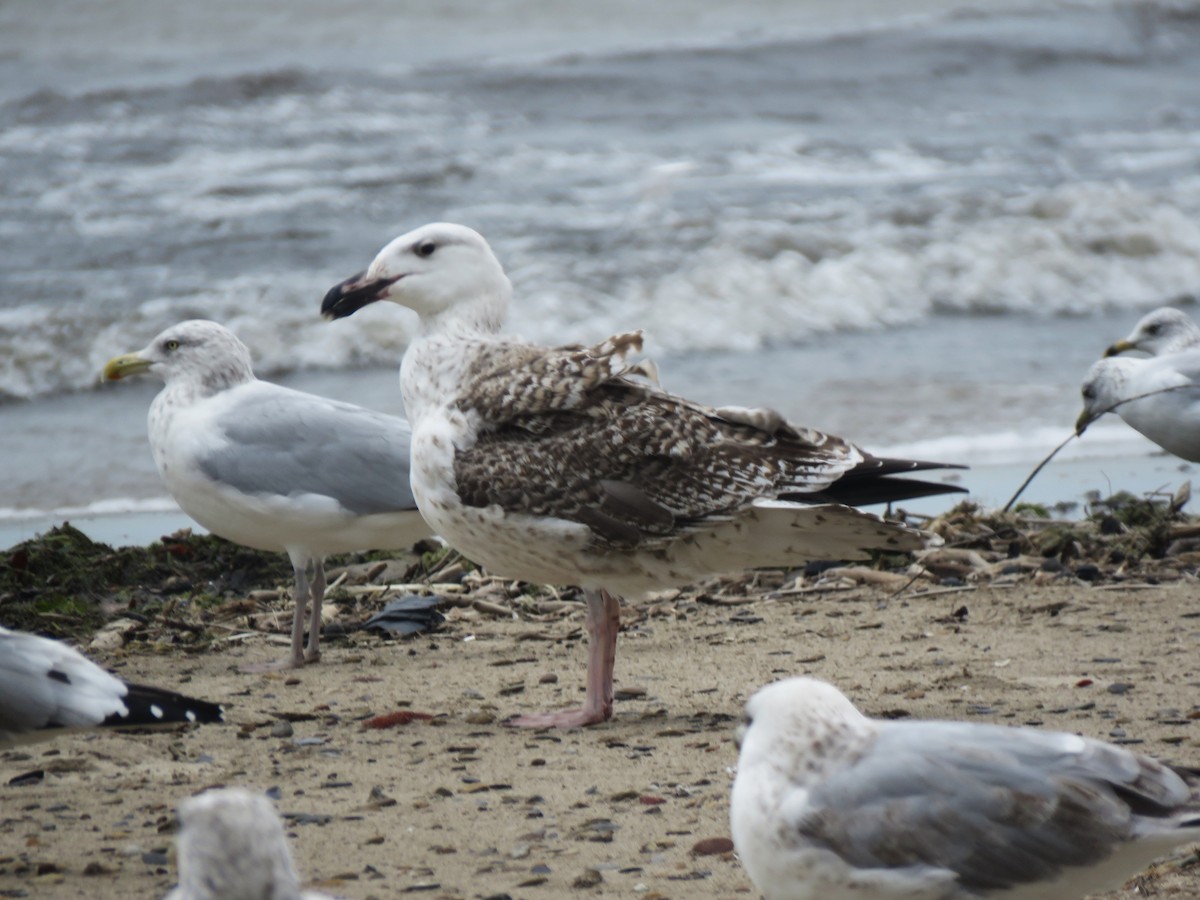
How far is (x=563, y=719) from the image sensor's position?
185 inches

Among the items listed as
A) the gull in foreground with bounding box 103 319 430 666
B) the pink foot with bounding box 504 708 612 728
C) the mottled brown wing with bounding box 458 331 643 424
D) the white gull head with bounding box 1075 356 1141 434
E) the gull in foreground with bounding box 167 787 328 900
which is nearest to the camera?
the gull in foreground with bounding box 167 787 328 900

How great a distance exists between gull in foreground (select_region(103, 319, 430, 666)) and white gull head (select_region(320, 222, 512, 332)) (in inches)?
23.5

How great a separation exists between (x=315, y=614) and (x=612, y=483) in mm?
1437

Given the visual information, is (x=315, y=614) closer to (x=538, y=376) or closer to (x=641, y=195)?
(x=538, y=376)

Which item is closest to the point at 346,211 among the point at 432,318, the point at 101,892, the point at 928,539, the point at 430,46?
the point at 430,46

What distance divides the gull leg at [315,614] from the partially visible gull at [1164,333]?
431cm

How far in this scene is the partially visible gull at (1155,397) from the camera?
6969 mm

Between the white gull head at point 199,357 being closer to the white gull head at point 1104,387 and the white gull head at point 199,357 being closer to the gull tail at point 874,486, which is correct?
the gull tail at point 874,486

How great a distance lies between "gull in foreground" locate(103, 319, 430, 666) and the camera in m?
5.60

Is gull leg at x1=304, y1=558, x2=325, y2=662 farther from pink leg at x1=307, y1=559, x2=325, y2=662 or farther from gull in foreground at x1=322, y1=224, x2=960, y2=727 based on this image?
gull in foreground at x1=322, y1=224, x2=960, y2=727

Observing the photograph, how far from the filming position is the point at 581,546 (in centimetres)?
473

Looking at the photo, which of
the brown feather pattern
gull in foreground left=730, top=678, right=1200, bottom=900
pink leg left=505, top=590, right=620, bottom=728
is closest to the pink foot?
pink leg left=505, top=590, right=620, bottom=728

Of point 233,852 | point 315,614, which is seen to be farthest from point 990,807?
point 315,614

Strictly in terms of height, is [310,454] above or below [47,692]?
below
